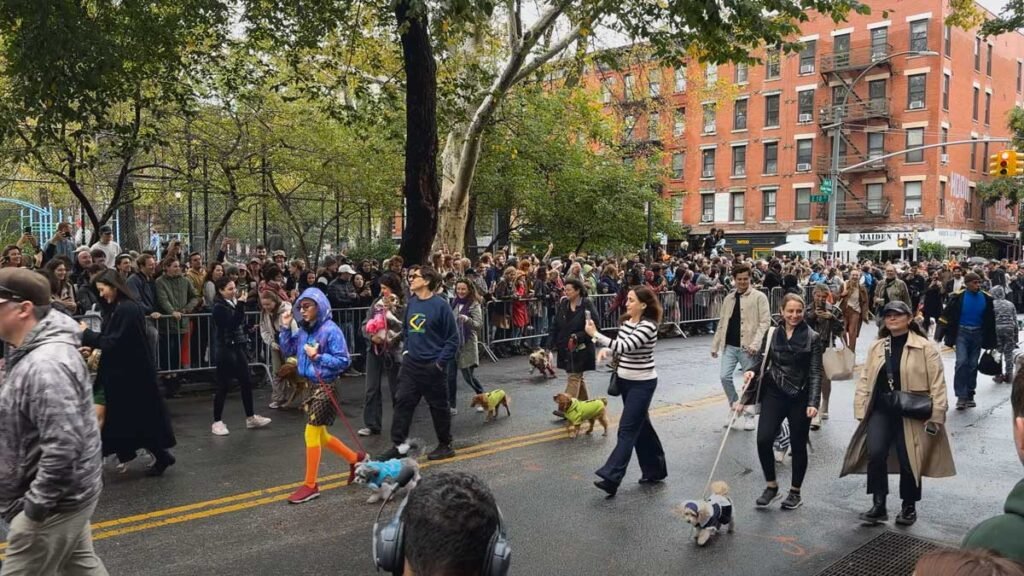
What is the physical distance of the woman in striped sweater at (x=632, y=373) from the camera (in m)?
6.42

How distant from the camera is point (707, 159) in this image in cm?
4928

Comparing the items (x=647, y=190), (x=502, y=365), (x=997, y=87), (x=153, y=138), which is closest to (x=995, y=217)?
(x=997, y=87)

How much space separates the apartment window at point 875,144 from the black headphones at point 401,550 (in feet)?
152

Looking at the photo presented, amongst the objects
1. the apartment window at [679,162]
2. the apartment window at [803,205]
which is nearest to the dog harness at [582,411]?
the apartment window at [803,205]

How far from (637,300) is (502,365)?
7411 millimetres

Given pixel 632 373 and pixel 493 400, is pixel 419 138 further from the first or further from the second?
pixel 632 373

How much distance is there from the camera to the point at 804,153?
45469 millimetres

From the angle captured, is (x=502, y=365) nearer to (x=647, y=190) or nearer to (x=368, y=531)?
(x=368, y=531)

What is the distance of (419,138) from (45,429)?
9.34 metres

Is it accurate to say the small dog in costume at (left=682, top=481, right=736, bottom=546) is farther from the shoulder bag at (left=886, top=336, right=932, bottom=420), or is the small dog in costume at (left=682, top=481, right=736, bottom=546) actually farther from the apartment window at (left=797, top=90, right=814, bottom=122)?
the apartment window at (left=797, top=90, right=814, bottom=122)

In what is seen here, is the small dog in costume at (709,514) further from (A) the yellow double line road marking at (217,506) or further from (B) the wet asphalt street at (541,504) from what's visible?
(A) the yellow double line road marking at (217,506)

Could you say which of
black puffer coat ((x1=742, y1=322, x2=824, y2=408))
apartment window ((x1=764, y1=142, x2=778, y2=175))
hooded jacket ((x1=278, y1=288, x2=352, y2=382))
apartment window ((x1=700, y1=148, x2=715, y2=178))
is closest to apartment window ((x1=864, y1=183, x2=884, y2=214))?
apartment window ((x1=764, y1=142, x2=778, y2=175))

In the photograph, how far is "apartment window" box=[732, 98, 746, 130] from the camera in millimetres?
47125

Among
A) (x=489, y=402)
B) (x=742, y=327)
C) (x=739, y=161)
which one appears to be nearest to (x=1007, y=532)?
(x=742, y=327)
